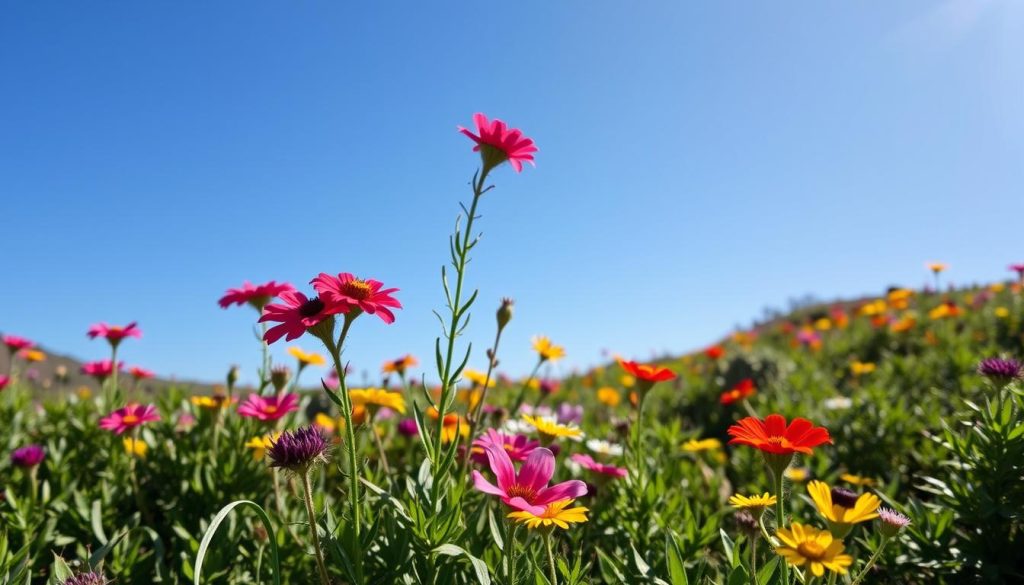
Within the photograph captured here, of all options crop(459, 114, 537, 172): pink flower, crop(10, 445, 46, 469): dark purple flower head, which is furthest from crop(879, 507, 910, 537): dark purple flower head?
crop(10, 445, 46, 469): dark purple flower head

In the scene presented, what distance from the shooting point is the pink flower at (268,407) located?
7.00 ft

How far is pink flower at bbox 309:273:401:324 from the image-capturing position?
4.43 feet

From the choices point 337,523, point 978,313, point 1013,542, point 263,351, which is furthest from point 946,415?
point 978,313

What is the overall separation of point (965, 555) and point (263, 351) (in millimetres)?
2731

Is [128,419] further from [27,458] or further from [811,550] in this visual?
[811,550]

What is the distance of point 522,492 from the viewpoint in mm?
1472

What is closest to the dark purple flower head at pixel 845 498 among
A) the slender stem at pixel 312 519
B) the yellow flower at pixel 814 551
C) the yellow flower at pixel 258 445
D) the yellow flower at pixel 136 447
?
the yellow flower at pixel 814 551

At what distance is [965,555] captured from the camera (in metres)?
1.96

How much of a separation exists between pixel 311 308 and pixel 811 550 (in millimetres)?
1194

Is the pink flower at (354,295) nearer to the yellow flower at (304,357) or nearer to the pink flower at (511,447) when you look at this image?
the pink flower at (511,447)

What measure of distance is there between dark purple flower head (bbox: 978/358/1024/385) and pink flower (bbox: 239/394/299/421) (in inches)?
102

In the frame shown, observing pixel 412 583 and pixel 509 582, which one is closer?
pixel 509 582

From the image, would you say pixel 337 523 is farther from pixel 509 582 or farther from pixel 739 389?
pixel 739 389

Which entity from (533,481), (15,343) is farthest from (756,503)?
(15,343)
